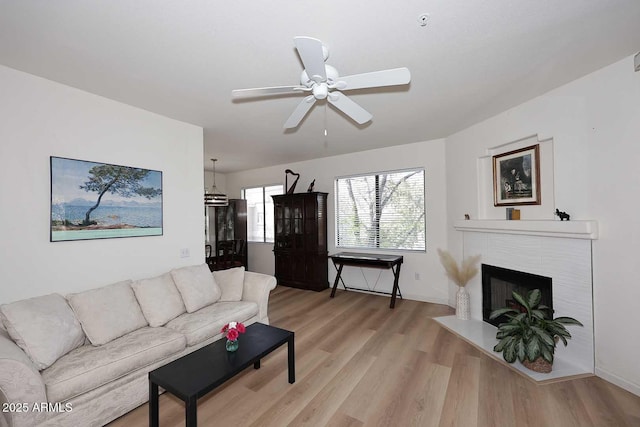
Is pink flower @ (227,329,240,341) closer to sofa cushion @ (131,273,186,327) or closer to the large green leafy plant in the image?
sofa cushion @ (131,273,186,327)

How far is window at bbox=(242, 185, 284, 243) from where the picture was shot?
6.49 metres

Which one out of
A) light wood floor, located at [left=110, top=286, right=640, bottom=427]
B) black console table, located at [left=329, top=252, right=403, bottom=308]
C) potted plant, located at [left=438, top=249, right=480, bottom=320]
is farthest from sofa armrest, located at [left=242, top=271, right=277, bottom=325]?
potted plant, located at [left=438, top=249, right=480, bottom=320]

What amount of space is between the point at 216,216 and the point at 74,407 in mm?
5338

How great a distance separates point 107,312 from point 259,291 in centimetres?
145

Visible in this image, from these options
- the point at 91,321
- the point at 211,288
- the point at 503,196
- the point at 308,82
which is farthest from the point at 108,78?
the point at 503,196

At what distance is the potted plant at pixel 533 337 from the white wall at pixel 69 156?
3.70 meters

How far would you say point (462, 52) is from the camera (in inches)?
79.7

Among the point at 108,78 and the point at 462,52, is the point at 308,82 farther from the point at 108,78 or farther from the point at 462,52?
the point at 108,78

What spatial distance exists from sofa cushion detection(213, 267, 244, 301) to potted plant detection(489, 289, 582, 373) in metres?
2.81

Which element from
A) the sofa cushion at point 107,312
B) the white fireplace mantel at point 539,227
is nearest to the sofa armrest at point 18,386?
the sofa cushion at point 107,312

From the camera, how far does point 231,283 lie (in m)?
3.35

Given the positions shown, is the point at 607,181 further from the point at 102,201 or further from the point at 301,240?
the point at 102,201

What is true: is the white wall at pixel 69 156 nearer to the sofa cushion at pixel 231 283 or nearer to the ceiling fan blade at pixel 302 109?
the sofa cushion at pixel 231 283

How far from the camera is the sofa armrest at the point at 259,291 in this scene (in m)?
3.26
